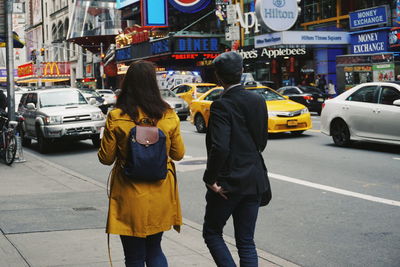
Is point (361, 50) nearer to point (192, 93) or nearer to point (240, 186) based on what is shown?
point (192, 93)

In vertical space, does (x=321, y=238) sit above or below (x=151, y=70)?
below

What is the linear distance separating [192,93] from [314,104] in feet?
18.7

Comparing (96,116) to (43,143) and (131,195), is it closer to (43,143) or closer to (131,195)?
(43,143)

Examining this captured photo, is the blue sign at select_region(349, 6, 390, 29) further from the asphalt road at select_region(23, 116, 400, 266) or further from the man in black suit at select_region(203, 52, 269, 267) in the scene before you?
the man in black suit at select_region(203, 52, 269, 267)

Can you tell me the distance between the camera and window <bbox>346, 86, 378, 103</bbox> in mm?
13484

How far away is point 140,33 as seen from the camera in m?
51.9

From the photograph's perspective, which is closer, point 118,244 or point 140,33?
point 118,244

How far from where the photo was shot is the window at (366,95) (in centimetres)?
1348

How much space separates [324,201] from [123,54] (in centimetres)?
4951

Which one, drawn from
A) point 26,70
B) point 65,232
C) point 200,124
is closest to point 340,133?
point 200,124

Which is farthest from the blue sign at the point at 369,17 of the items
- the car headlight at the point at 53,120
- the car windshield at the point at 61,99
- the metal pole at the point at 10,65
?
the metal pole at the point at 10,65

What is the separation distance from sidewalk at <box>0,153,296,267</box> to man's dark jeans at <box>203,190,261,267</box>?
3.96ft

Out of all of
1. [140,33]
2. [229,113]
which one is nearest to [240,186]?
[229,113]

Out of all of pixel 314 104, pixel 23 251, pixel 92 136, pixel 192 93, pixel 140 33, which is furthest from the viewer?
pixel 140 33
